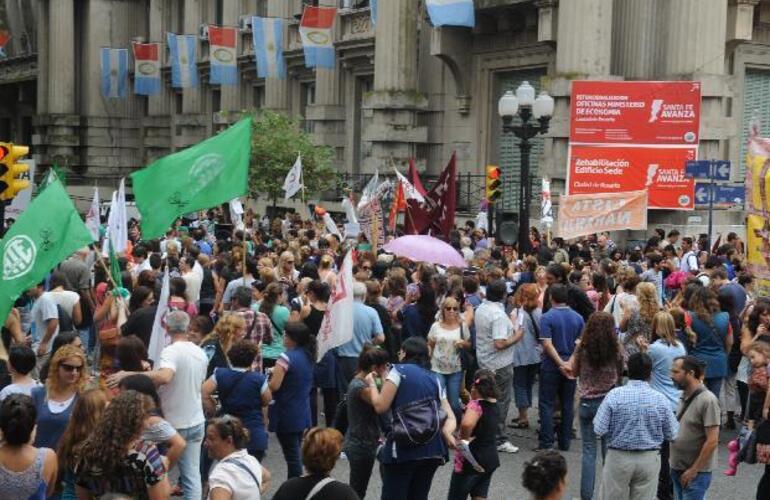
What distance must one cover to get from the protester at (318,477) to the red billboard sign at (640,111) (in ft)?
59.9

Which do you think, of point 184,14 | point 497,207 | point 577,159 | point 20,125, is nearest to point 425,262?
point 577,159

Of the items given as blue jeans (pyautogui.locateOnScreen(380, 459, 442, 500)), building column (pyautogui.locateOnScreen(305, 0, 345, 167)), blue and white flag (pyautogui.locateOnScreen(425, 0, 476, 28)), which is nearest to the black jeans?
blue jeans (pyautogui.locateOnScreen(380, 459, 442, 500))

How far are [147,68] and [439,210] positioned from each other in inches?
1141

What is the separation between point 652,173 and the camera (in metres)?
23.9

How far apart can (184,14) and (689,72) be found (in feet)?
85.7

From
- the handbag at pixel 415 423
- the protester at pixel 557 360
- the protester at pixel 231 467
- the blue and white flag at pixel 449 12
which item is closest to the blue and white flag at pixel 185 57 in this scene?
the blue and white flag at pixel 449 12

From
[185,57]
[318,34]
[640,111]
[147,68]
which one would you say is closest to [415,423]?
[640,111]

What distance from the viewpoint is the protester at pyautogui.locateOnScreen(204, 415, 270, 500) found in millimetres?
6656

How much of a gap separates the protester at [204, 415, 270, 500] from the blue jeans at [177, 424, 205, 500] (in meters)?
1.94

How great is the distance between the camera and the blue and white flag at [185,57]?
4194 centimetres

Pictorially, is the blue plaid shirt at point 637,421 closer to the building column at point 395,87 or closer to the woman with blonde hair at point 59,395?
the woman with blonde hair at point 59,395

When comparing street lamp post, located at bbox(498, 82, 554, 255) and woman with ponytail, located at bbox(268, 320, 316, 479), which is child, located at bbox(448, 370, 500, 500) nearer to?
woman with ponytail, located at bbox(268, 320, 316, 479)

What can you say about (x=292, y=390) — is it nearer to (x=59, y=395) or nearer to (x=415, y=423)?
(x=415, y=423)

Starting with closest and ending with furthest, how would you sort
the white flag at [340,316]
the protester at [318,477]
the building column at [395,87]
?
1. the protester at [318,477]
2. the white flag at [340,316]
3. the building column at [395,87]
